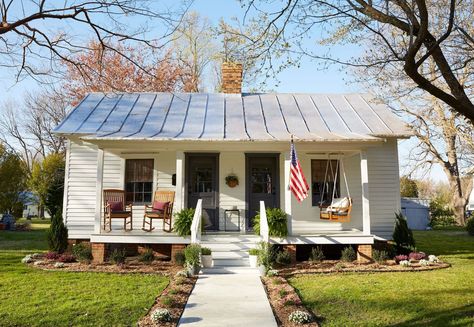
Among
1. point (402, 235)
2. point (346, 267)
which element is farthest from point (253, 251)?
point (402, 235)

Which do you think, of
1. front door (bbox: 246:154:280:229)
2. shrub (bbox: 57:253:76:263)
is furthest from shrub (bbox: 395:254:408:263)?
shrub (bbox: 57:253:76:263)

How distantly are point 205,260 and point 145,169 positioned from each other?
396cm

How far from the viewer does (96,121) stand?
37.9 ft

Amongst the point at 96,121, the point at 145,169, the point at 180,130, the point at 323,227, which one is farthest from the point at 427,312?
the point at 96,121

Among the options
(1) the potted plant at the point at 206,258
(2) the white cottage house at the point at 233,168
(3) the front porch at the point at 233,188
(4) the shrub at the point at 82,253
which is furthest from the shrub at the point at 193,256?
(4) the shrub at the point at 82,253

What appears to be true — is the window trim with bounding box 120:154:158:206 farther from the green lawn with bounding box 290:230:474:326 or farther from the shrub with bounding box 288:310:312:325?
the shrub with bounding box 288:310:312:325

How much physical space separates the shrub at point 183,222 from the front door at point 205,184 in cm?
157

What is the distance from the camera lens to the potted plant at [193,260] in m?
8.16

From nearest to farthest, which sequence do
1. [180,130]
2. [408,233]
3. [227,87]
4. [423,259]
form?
[423,259], [408,233], [180,130], [227,87]

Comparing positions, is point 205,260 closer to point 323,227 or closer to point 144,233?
point 144,233

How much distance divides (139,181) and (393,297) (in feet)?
25.0

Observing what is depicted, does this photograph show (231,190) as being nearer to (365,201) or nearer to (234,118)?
(234,118)

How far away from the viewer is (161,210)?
10.2 meters

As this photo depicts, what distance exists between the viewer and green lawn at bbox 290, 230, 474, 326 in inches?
209
